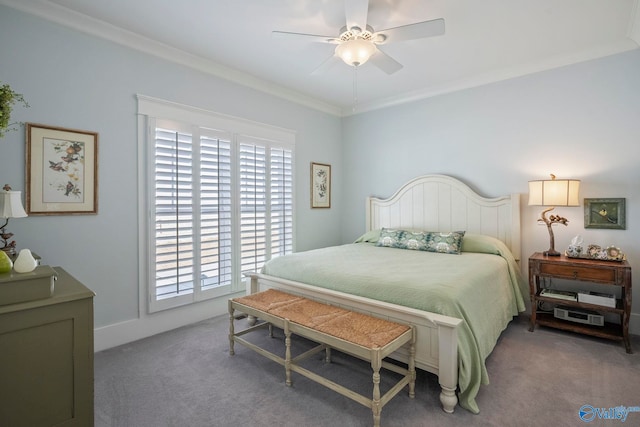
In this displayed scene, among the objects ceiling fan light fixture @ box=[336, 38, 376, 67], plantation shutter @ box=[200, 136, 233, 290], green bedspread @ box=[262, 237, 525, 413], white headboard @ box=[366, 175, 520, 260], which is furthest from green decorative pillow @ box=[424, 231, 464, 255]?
plantation shutter @ box=[200, 136, 233, 290]

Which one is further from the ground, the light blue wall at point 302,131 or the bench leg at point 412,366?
the light blue wall at point 302,131

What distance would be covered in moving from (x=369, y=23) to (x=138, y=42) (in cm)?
209

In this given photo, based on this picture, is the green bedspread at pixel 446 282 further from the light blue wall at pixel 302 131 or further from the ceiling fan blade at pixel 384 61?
the ceiling fan blade at pixel 384 61

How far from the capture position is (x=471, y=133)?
3982 mm

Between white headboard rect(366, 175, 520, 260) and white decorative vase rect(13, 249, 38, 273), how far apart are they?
386 cm

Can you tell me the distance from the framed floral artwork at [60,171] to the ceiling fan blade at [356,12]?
7.42ft

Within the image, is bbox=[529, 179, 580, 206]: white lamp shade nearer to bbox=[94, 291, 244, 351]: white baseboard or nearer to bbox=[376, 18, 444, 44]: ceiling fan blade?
bbox=[376, 18, 444, 44]: ceiling fan blade

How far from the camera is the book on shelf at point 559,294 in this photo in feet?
9.76

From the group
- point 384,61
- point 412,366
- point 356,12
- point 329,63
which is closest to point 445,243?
point 412,366

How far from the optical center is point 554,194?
3076mm

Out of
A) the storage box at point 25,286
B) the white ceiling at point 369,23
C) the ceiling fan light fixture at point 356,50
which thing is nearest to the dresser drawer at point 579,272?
the white ceiling at point 369,23

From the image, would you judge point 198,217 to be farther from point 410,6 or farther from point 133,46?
point 410,6

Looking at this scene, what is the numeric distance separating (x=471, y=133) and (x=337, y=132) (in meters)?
2.02

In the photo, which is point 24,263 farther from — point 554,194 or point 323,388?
point 554,194
